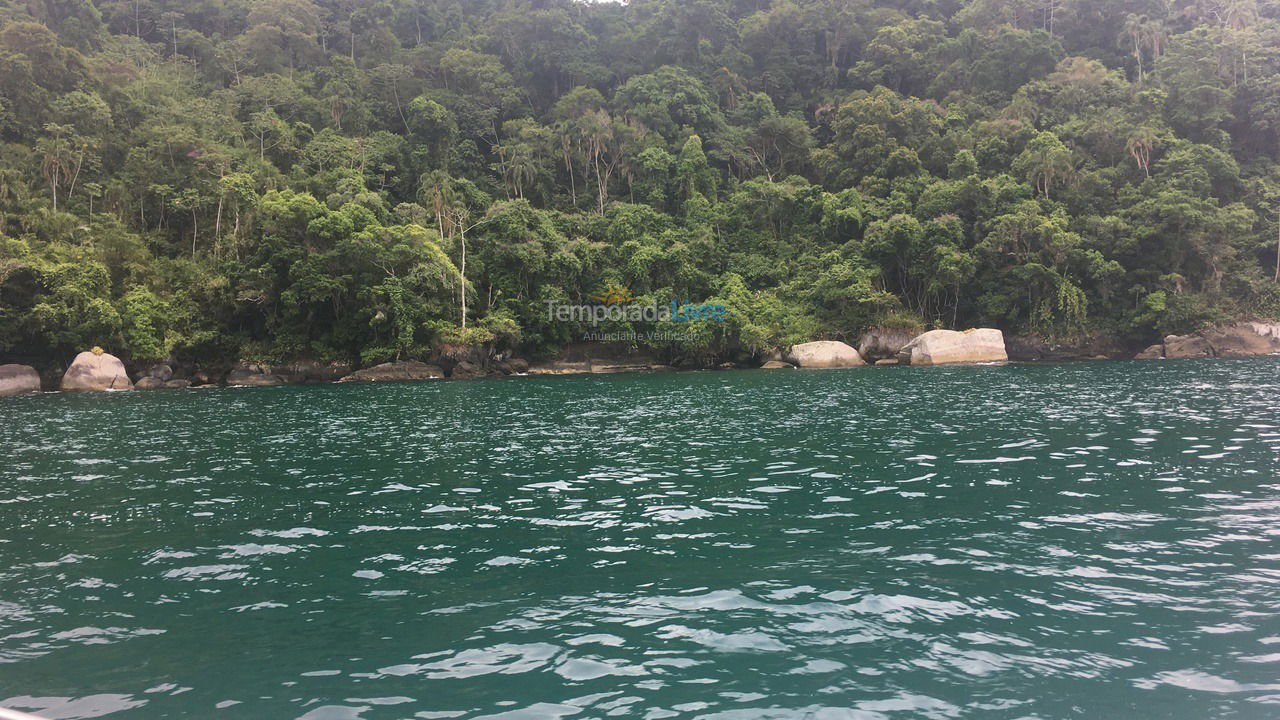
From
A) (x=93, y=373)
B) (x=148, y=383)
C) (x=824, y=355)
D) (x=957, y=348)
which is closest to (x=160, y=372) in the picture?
(x=148, y=383)

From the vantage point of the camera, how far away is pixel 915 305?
45062 millimetres

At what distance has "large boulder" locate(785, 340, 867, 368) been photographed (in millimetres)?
39031

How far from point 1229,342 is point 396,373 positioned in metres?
47.4

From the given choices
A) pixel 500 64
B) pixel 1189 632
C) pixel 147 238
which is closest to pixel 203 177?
pixel 147 238

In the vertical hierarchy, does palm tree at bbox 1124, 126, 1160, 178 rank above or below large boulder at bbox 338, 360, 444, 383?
above

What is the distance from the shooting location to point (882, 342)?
4128 centimetres

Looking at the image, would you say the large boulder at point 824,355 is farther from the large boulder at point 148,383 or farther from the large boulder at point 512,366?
the large boulder at point 148,383

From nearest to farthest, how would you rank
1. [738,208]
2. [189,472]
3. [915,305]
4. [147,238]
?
[189,472] < [147,238] < [915,305] < [738,208]

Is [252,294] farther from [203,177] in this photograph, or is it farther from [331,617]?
[331,617]

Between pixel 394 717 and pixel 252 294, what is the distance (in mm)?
38765

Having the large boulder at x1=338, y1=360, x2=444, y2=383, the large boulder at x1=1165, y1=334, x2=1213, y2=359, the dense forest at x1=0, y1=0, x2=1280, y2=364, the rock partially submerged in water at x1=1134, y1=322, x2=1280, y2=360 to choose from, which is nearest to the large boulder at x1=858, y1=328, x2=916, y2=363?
the dense forest at x1=0, y1=0, x2=1280, y2=364

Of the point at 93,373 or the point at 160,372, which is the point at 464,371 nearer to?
the point at 160,372

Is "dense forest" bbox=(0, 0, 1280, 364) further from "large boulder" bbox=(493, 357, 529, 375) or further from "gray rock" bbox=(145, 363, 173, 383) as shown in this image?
"gray rock" bbox=(145, 363, 173, 383)

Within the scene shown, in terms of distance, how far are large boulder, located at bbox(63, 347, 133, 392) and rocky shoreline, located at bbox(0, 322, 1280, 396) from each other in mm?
40
